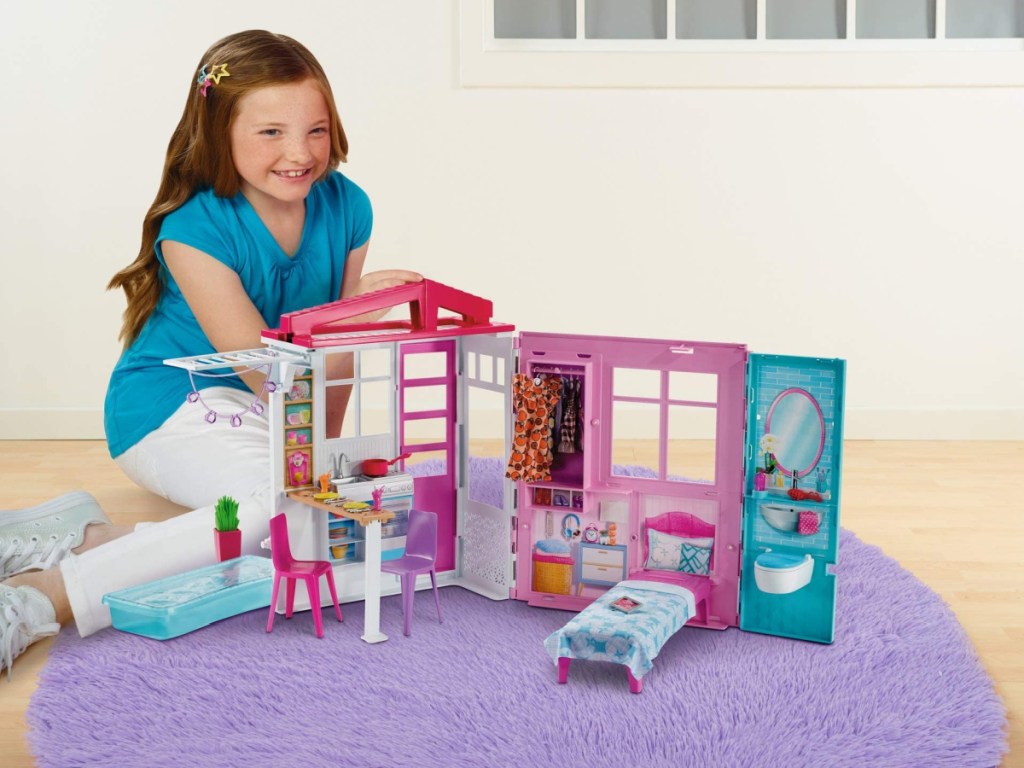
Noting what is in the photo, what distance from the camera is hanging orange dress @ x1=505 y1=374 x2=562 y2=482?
253 cm

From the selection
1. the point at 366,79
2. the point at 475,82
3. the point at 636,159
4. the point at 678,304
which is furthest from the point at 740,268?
the point at 366,79

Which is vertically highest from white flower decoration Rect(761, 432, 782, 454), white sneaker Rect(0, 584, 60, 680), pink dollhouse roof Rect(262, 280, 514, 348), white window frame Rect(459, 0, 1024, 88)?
white window frame Rect(459, 0, 1024, 88)

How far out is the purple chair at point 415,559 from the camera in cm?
243

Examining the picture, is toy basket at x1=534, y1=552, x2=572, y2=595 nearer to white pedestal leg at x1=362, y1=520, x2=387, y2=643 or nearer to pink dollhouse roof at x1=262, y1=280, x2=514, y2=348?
white pedestal leg at x1=362, y1=520, x2=387, y2=643

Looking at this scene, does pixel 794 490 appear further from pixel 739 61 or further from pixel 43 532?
pixel 739 61

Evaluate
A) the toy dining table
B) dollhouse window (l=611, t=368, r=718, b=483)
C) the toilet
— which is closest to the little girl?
the toy dining table

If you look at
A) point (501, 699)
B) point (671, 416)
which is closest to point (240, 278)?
point (501, 699)

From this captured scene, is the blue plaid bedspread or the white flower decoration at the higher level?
the white flower decoration

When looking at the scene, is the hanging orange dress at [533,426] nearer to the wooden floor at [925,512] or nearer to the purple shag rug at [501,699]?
the purple shag rug at [501,699]

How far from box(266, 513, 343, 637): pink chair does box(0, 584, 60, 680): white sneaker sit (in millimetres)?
435

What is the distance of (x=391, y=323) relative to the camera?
2.63m

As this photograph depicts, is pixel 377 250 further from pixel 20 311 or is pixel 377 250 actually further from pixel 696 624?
pixel 696 624

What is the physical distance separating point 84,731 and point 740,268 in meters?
2.83

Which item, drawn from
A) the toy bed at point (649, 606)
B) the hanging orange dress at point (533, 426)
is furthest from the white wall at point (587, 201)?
the toy bed at point (649, 606)
